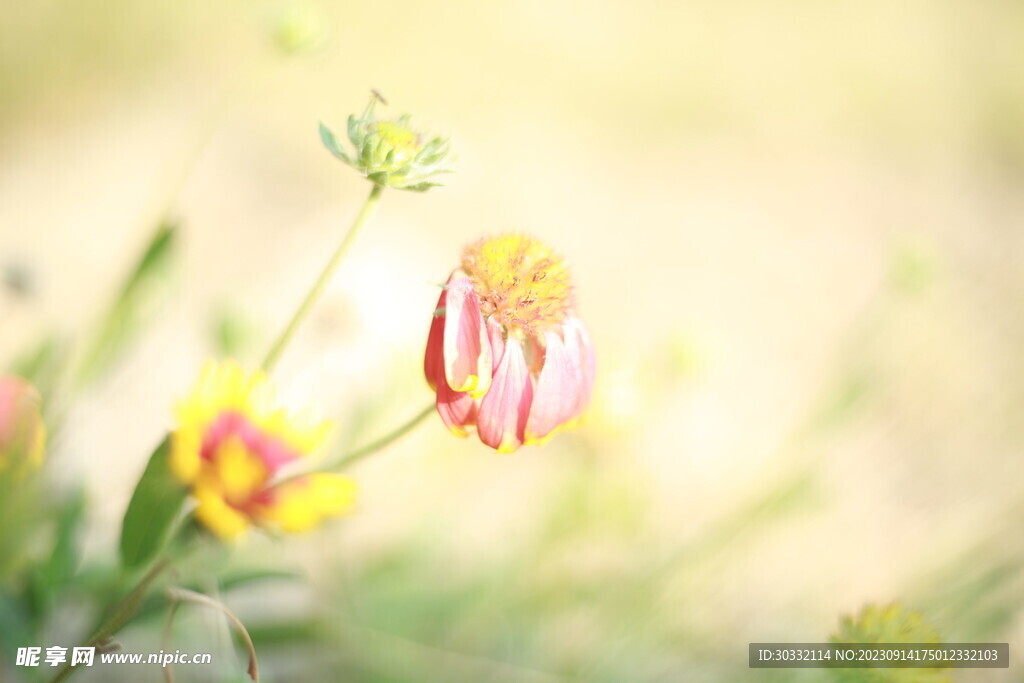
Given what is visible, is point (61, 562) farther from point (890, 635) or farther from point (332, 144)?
point (890, 635)

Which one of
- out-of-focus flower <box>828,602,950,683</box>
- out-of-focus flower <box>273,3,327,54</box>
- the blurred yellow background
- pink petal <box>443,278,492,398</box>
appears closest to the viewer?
pink petal <box>443,278,492,398</box>

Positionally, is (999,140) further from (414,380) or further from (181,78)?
(181,78)

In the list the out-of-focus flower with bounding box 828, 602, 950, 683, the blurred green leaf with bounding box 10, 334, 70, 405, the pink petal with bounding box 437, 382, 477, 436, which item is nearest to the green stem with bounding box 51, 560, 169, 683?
the pink petal with bounding box 437, 382, 477, 436

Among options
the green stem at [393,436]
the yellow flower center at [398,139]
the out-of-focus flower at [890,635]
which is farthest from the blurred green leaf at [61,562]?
the out-of-focus flower at [890,635]

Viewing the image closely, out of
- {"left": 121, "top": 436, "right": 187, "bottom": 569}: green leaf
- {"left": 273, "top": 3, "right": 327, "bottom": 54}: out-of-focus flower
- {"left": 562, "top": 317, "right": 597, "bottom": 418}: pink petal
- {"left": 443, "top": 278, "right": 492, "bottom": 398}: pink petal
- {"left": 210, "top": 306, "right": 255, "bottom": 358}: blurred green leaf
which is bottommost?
{"left": 121, "top": 436, "right": 187, "bottom": 569}: green leaf

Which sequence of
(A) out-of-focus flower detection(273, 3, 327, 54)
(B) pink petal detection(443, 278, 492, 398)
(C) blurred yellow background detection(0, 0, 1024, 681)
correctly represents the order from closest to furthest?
(B) pink petal detection(443, 278, 492, 398)
(A) out-of-focus flower detection(273, 3, 327, 54)
(C) blurred yellow background detection(0, 0, 1024, 681)

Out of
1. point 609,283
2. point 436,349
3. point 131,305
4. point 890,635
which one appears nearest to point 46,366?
point 131,305

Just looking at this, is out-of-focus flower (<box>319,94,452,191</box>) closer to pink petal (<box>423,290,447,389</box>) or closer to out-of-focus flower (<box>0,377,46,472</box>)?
pink petal (<box>423,290,447,389</box>)
